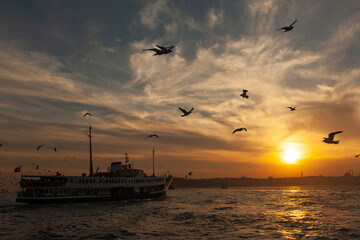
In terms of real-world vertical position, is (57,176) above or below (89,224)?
above

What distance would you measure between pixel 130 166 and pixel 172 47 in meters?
60.5

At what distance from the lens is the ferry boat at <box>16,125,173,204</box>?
63.2 metres

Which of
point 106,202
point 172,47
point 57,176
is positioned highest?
point 172,47

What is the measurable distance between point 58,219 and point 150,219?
14005 mm

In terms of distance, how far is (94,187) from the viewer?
69.4 metres

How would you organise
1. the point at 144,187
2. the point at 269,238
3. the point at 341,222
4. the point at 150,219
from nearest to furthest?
the point at 269,238
the point at 341,222
the point at 150,219
the point at 144,187

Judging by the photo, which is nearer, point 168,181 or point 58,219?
point 58,219

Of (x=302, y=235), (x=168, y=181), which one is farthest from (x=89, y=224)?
(x=168, y=181)

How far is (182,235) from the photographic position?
102 feet

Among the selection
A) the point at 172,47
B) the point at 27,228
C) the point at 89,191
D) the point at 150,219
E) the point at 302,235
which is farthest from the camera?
the point at 89,191

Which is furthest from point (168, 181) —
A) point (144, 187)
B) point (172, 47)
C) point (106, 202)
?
point (172, 47)

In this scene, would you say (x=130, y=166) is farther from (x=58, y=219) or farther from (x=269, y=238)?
(x=269, y=238)

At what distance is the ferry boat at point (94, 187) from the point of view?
63.2 meters

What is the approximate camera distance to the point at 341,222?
39406mm
